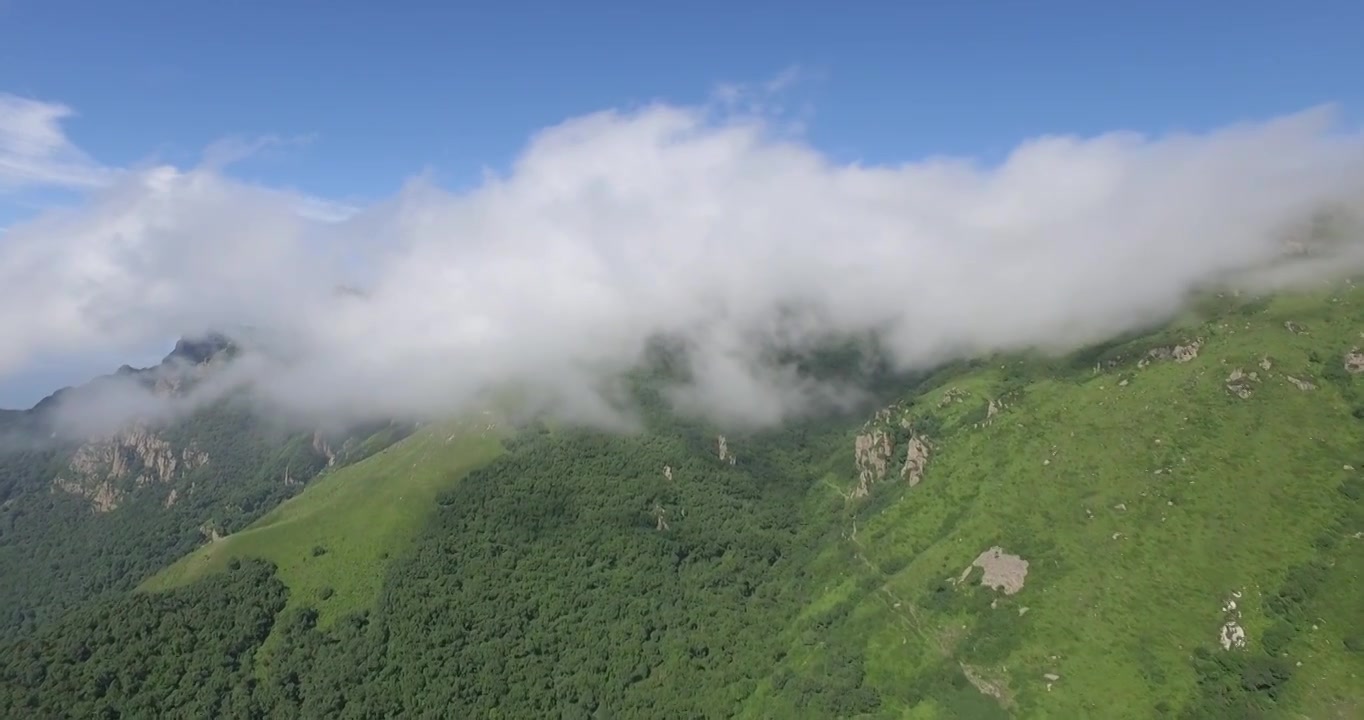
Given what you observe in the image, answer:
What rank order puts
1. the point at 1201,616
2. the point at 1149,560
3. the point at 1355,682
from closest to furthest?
the point at 1355,682, the point at 1201,616, the point at 1149,560

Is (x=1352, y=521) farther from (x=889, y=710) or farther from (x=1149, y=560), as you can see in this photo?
(x=889, y=710)

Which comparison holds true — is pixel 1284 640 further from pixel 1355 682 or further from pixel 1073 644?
pixel 1073 644

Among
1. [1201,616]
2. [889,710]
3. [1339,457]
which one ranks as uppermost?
[1339,457]

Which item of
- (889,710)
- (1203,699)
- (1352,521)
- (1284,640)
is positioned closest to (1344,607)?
(1284,640)

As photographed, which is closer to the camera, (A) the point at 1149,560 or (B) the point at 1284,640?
(B) the point at 1284,640

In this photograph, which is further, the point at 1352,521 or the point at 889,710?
the point at 889,710

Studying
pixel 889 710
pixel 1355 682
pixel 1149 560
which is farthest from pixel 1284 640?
pixel 889 710

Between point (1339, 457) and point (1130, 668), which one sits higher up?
point (1339, 457)

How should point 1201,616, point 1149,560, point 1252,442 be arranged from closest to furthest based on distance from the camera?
point 1201,616, point 1149,560, point 1252,442

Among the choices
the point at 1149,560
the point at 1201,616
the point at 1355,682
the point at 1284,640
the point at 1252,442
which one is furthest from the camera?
the point at 1252,442
